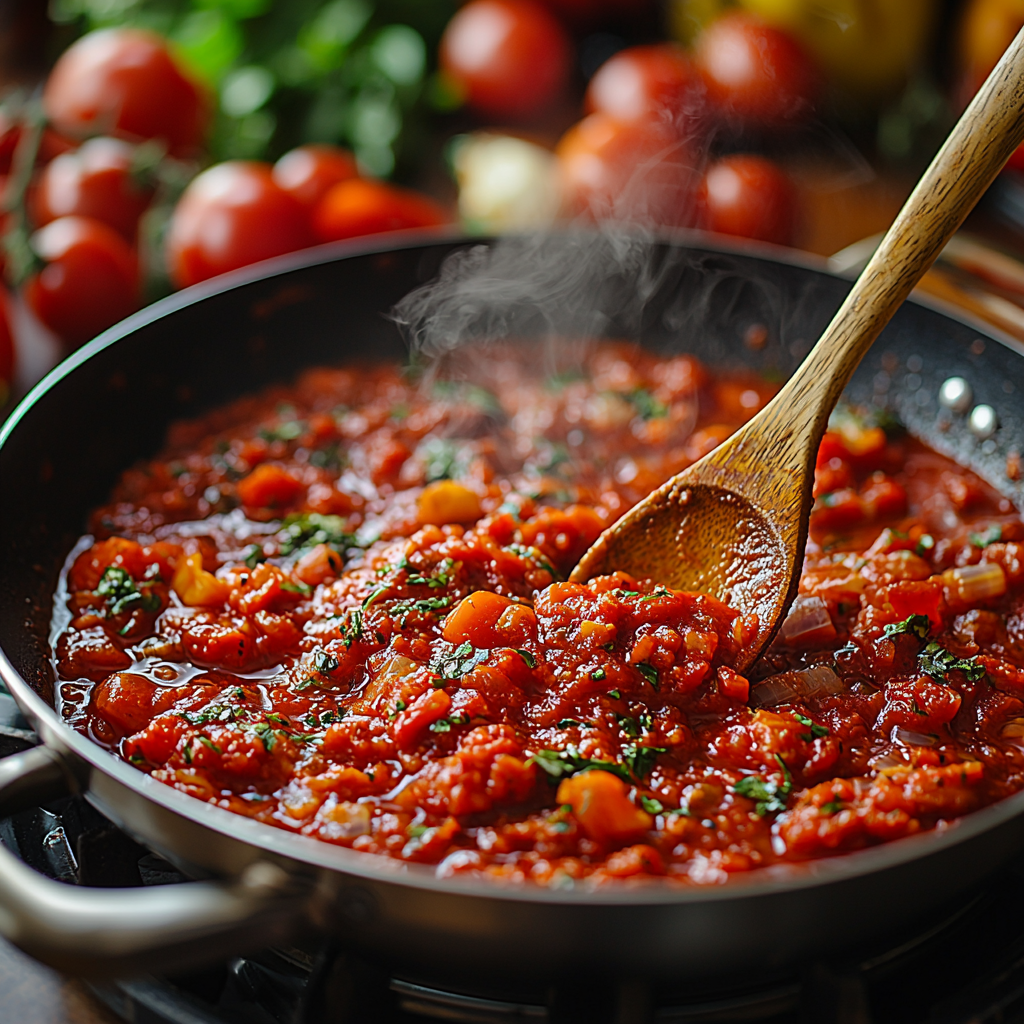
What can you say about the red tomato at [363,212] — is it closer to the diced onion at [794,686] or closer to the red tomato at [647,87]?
the red tomato at [647,87]

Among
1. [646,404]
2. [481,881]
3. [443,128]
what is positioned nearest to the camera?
[481,881]

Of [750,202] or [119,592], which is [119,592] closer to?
[119,592]

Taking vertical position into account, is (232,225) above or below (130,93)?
below

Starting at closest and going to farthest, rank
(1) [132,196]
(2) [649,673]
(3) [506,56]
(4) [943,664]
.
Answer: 1. (2) [649,673]
2. (4) [943,664]
3. (1) [132,196]
4. (3) [506,56]

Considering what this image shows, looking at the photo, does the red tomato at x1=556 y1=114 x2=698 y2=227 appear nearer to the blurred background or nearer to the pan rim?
the blurred background

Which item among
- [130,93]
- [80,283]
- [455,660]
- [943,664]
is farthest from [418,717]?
[130,93]

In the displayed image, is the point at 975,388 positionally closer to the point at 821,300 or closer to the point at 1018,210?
the point at 821,300
